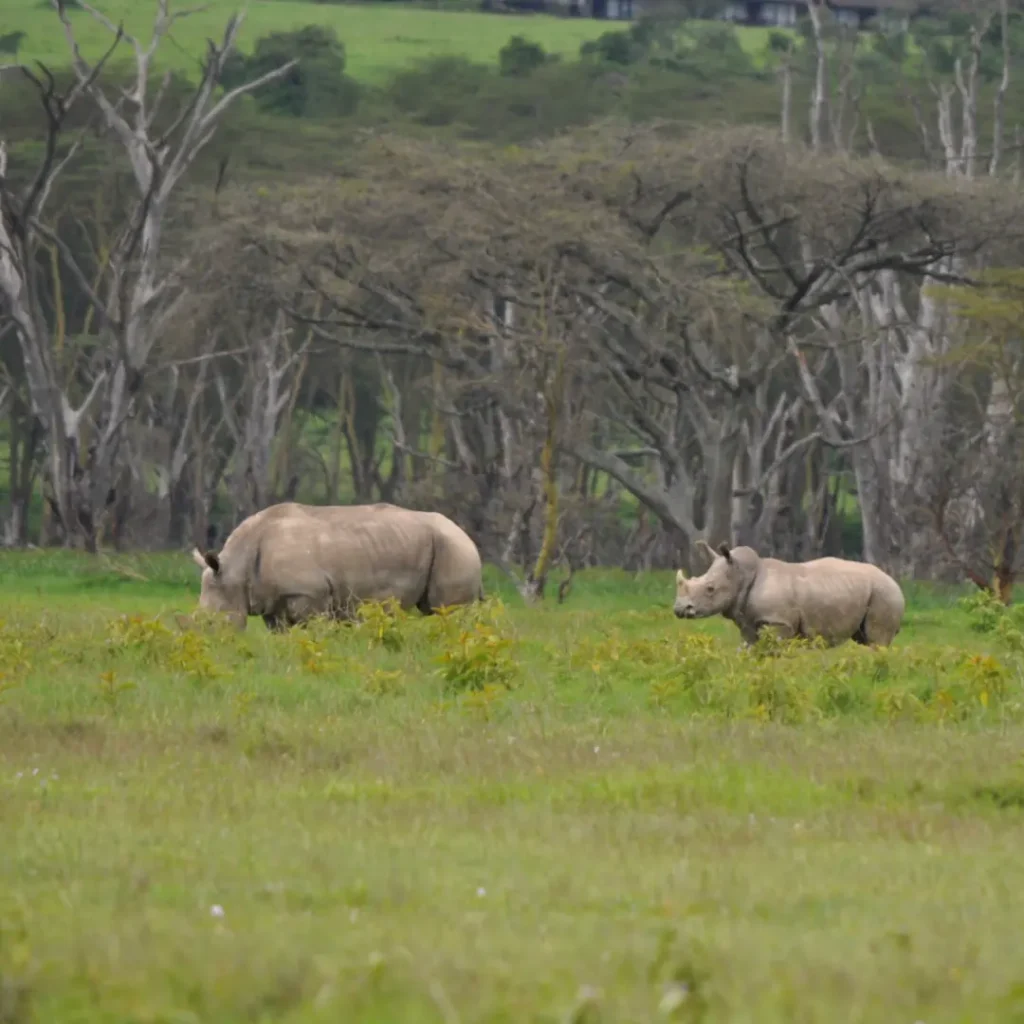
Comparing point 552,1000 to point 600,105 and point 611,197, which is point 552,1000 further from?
point 600,105

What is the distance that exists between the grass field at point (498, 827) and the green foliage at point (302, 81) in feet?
93.6

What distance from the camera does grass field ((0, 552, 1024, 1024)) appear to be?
500cm

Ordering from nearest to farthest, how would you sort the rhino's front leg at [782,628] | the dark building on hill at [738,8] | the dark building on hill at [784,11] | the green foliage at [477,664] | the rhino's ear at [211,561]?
the green foliage at [477,664] → the rhino's ear at [211,561] → the rhino's front leg at [782,628] → the dark building on hill at [784,11] → the dark building on hill at [738,8]

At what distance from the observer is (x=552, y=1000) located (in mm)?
4789

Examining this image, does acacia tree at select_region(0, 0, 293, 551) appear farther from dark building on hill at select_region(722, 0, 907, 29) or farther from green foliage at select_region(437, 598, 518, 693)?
dark building on hill at select_region(722, 0, 907, 29)

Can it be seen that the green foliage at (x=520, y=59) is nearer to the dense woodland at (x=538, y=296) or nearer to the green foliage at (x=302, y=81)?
the dense woodland at (x=538, y=296)

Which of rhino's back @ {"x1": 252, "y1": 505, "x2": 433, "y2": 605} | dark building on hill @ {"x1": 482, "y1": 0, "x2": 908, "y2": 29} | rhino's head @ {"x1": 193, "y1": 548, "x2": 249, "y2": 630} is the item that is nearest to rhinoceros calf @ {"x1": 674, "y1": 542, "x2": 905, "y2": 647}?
rhino's back @ {"x1": 252, "y1": 505, "x2": 433, "y2": 605}

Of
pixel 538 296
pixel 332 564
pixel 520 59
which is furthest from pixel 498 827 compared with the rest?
pixel 520 59

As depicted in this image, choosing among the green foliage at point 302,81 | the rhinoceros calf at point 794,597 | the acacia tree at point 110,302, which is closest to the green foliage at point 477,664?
the rhinoceros calf at point 794,597

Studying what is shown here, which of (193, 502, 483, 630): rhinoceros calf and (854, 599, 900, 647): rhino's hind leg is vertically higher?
(193, 502, 483, 630): rhinoceros calf

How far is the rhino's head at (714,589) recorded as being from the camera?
15945mm

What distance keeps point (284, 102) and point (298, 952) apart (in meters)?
39.2

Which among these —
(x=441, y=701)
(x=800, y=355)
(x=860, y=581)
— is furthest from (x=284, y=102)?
(x=441, y=701)

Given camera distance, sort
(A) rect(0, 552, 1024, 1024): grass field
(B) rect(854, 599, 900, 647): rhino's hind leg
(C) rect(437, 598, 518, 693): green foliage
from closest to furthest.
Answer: (A) rect(0, 552, 1024, 1024): grass field < (C) rect(437, 598, 518, 693): green foliage < (B) rect(854, 599, 900, 647): rhino's hind leg
